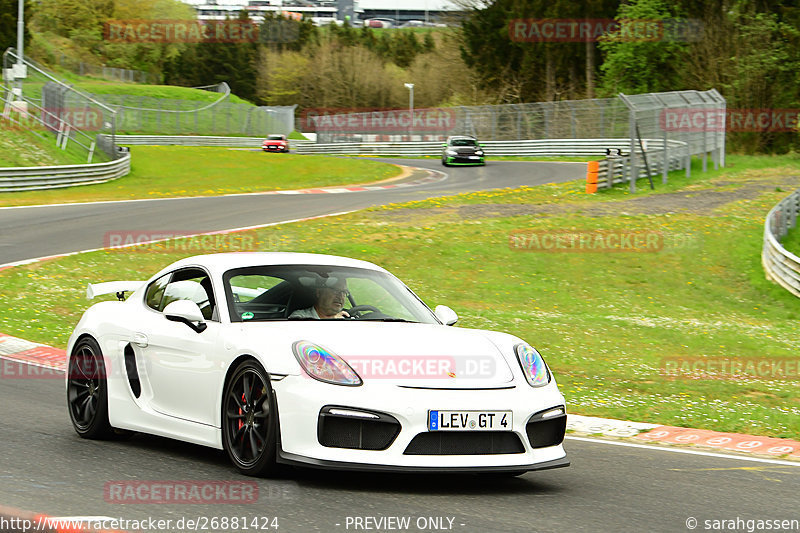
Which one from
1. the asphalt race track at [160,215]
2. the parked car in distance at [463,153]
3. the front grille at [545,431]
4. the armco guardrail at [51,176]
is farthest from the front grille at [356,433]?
the parked car in distance at [463,153]

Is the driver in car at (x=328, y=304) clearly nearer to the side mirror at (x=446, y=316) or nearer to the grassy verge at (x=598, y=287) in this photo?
the side mirror at (x=446, y=316)

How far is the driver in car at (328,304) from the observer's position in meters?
6.85

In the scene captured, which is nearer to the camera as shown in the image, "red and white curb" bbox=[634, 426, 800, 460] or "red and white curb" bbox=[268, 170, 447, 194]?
"red and white curb" bbox=[634, 426, 800, 460]

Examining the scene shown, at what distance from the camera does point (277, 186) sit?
1582 inches

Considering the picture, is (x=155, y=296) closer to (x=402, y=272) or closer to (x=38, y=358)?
(x=38, y=358)

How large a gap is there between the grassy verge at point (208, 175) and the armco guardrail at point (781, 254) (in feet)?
58.6

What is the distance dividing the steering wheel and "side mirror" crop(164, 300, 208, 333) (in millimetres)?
954

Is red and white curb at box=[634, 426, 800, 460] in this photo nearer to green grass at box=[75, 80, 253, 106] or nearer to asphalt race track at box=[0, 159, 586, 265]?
asphalt race track at box=[0, 159, 586, 265]

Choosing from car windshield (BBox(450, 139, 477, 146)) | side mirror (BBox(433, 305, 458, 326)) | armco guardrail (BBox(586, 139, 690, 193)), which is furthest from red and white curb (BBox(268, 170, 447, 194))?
side mirror (BBox(433, 305, 458, 326))

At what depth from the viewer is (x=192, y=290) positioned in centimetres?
730

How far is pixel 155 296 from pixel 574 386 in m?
5.33

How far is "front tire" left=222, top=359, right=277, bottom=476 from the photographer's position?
232 inches

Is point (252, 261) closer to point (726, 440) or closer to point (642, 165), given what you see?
point (726, 440)

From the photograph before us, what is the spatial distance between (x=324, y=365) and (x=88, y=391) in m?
2.55
